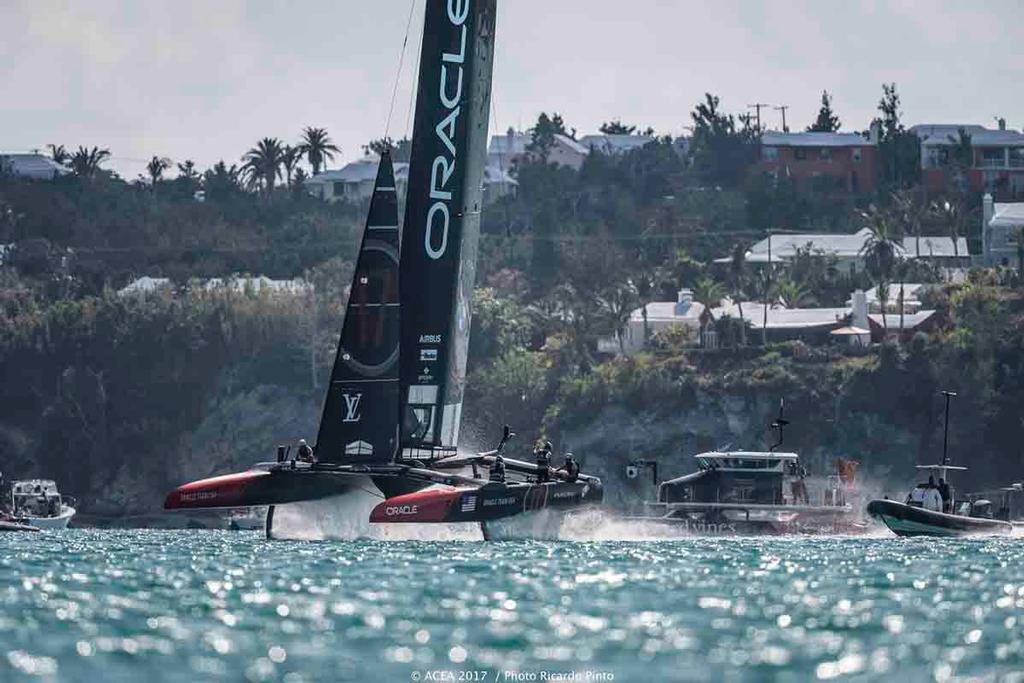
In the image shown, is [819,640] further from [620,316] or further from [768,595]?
[620,316]

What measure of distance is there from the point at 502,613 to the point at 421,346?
21.3m

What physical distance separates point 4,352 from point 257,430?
47.2 feet

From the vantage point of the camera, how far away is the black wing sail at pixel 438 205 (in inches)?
2085

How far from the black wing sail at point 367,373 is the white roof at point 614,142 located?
303ft

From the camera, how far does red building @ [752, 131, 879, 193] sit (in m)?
132

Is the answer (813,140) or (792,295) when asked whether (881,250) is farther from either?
(813,140)

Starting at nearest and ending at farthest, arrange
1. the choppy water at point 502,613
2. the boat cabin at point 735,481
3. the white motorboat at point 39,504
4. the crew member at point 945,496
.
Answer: the choppy water at point 502,613
the crew member at point 945,496
the boat cabin at point 735,481
the white motorboat at point 39,504

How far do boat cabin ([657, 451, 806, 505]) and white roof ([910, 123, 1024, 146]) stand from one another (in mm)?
70775

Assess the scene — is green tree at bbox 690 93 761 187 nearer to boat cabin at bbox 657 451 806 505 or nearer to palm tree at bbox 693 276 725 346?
palm tree at bbox 693 276 725 346

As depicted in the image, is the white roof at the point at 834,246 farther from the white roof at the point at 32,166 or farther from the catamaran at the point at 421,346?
the catamaran at the point at 421,346

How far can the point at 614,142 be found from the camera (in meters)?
148

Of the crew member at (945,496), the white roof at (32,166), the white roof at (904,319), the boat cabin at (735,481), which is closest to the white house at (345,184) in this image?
the white roof at (32,166)

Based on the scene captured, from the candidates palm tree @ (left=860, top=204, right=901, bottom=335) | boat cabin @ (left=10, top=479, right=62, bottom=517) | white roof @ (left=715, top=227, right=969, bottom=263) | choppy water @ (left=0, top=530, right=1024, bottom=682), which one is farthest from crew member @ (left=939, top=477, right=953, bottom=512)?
white roof @ (left=715, top=227, right=969, bottom=263)

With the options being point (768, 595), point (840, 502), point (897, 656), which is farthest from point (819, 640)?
point (840, 502)
